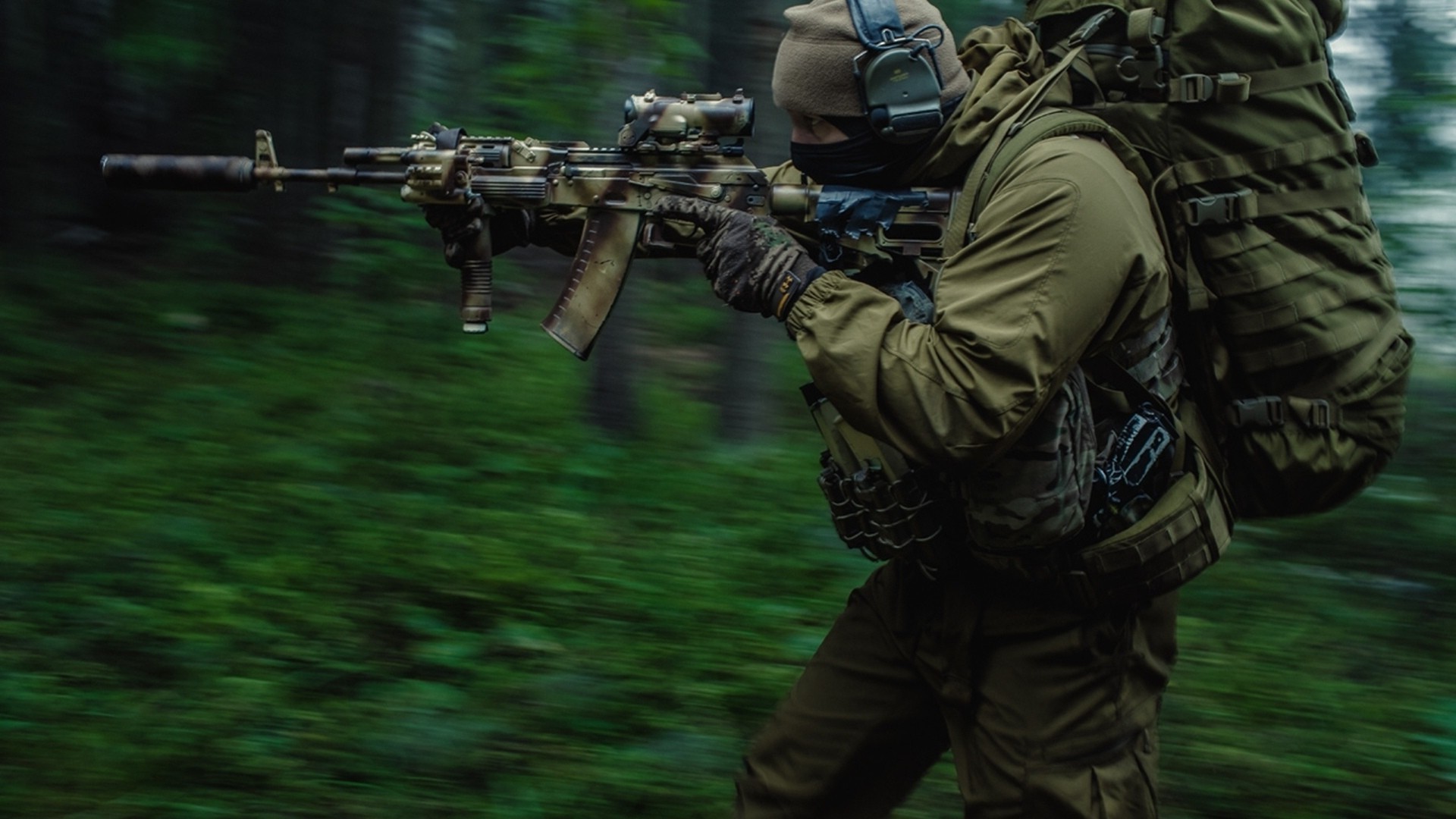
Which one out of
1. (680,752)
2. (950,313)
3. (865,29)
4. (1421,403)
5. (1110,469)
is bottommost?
(680,752)

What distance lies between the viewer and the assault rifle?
3.13 metres

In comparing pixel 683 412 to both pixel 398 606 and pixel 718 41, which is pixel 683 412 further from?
pixel 718 41

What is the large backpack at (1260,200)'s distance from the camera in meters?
2.54

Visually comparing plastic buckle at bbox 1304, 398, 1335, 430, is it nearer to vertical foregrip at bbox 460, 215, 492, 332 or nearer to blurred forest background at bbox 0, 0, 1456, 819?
blurred forest background at bbox 0, 0, 1456, 819

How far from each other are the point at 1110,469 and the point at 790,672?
180cm

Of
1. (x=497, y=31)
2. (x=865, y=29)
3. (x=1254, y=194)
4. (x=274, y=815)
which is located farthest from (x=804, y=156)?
(x=497, y=31)

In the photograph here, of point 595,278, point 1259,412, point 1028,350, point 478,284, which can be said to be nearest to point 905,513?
point 1028,350

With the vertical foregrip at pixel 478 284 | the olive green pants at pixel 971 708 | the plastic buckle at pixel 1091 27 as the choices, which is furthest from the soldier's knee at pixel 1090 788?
the vertical foregrip at pixel 478 284

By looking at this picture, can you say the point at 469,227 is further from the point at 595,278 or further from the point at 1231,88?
the point at 1231,88

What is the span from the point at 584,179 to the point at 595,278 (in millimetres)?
252

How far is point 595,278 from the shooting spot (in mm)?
3291

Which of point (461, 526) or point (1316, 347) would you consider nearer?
point (1316, 347)

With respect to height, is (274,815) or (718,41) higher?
(718,41)

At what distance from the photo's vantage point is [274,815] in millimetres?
3467
